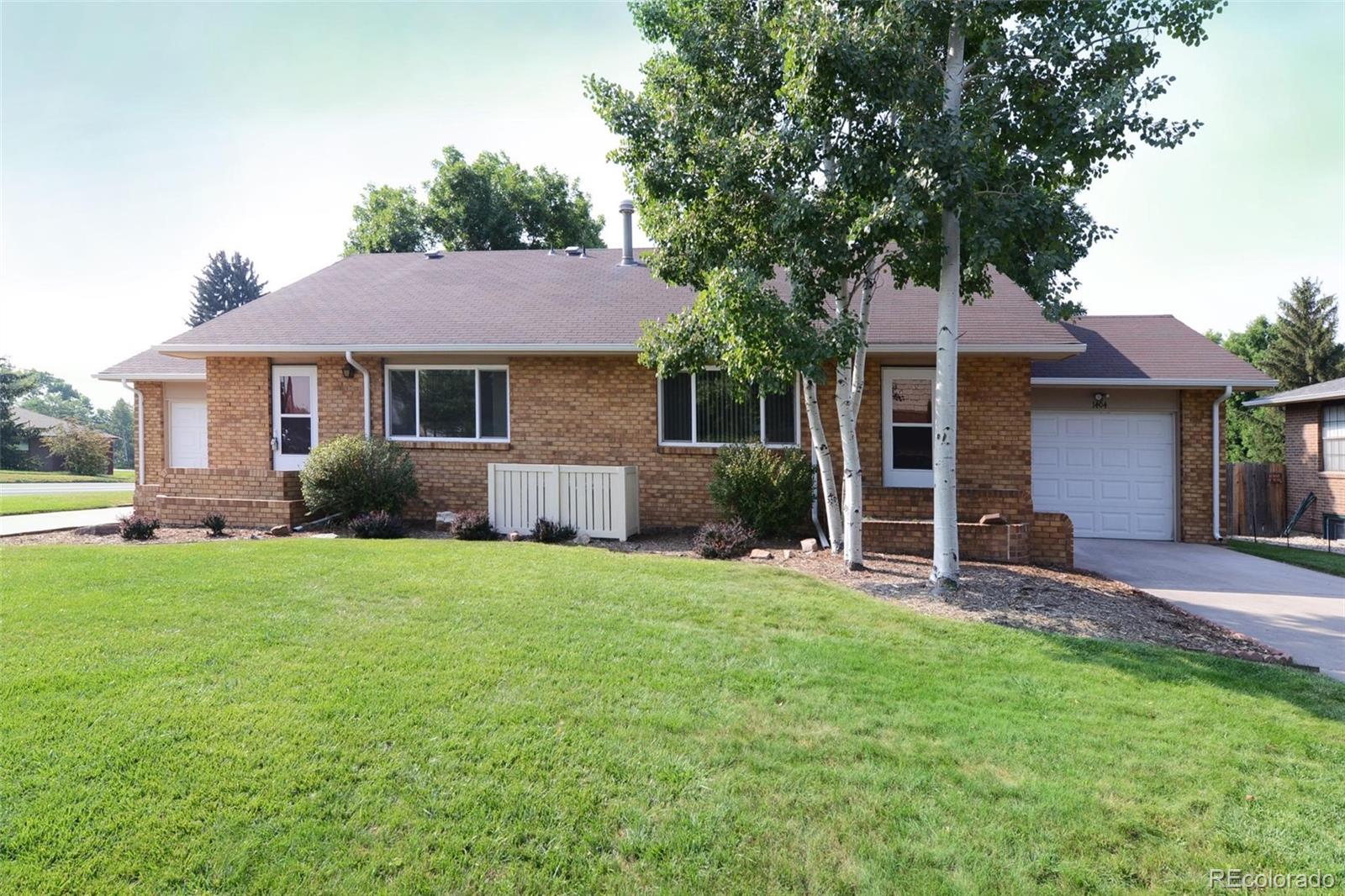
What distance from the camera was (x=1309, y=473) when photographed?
15055 mm

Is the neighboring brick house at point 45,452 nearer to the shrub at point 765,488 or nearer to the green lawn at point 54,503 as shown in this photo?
the green lawn at point 54,503

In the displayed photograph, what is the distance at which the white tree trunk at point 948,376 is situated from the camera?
6879 millimetres

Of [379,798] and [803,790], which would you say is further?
[803,790]

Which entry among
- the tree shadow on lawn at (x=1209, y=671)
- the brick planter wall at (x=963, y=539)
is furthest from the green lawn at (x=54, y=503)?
the tree shadow on lawn at (x=1209, y=671)

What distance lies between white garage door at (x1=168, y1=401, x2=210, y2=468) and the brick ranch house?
3.52 m

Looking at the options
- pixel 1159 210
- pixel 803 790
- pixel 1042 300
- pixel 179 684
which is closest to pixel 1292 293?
pixel 1159 210

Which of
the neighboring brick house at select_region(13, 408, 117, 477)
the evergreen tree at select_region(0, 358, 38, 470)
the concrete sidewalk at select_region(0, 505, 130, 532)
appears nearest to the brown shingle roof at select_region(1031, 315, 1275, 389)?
the concrete sidewalk at select_region(0, 505, 130, 532)

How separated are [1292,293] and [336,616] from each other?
32827mm

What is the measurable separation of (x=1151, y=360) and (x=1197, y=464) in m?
2.01

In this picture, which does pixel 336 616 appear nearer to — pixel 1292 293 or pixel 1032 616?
pixel 1032 616

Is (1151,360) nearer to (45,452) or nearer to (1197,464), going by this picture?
(1197,464)

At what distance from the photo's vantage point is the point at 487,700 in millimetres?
3824

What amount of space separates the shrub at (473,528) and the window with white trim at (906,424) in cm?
641

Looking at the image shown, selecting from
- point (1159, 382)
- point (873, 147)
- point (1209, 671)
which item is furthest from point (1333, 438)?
point (873, 147)
